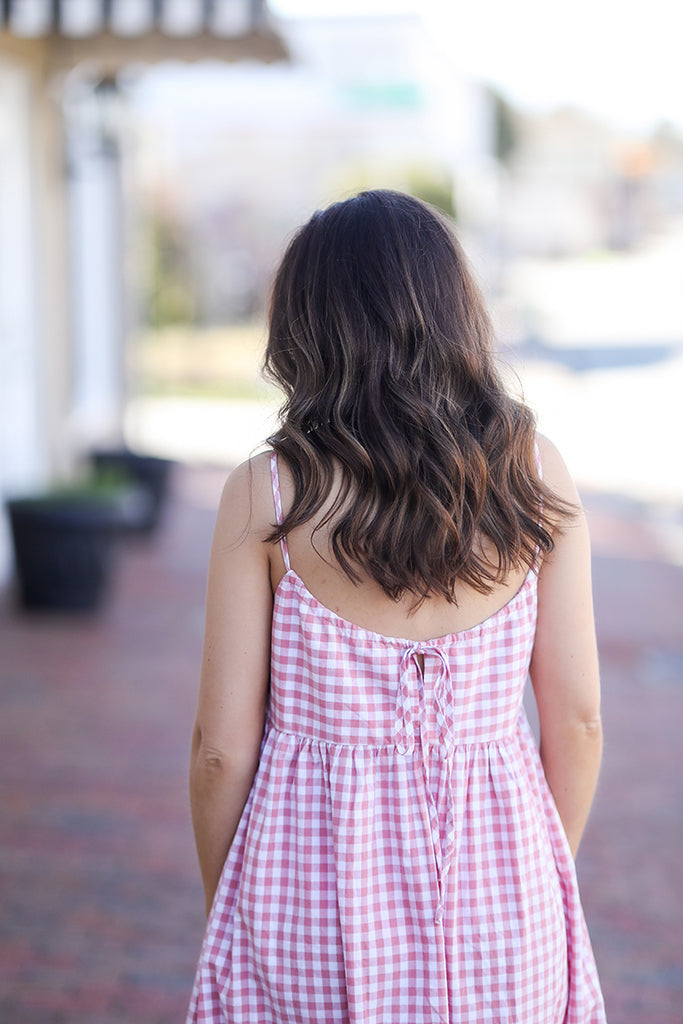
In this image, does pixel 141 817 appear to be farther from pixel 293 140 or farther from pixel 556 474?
pixel 293 140

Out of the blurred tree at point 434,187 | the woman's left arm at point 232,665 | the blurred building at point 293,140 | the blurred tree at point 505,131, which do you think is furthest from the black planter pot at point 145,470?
the blurred tree at point 505,131

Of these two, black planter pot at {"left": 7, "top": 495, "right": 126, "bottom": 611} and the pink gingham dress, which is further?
black planter pot at {"left": 7, "top": 495, "right": 126, "bottom": 611}

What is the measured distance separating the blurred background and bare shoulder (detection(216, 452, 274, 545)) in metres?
0.17

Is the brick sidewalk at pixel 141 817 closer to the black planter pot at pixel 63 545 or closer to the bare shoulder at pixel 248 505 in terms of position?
the black planter pot at pixel 63 545

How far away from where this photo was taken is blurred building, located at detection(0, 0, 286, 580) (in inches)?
211

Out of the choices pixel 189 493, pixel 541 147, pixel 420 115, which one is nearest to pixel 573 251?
pixel 541 147

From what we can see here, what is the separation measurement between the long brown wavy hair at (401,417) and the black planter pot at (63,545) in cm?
473

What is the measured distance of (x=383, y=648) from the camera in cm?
154

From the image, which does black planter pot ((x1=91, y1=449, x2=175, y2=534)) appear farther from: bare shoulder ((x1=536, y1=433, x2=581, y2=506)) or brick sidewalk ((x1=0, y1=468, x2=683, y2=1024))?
bare shoulder ((x1=536, y1=433, x2=581, y2=506))

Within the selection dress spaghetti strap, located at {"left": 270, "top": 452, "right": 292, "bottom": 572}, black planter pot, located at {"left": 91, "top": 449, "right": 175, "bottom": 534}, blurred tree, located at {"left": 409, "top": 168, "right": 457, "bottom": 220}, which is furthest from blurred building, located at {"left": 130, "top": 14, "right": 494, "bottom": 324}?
black planter pot, located at {"left": 91, "top": 449, "right": 175, "bottom": 534}

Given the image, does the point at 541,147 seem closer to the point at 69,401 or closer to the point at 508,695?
the point at 69,401

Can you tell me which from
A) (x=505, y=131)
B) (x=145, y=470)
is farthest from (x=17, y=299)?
(x=505, y=131)

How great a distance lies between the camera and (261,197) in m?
24.0

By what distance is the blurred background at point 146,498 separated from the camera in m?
3.27
